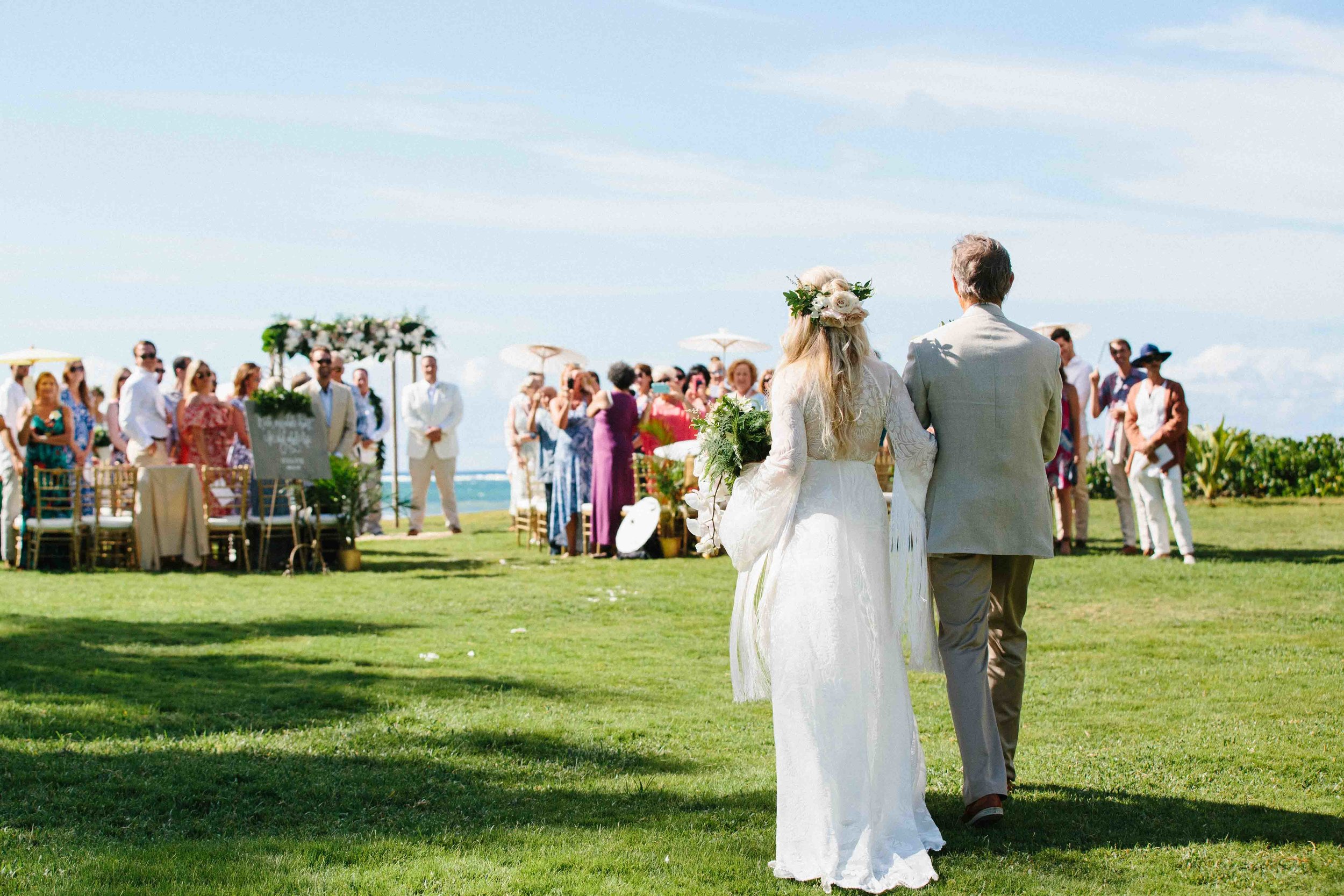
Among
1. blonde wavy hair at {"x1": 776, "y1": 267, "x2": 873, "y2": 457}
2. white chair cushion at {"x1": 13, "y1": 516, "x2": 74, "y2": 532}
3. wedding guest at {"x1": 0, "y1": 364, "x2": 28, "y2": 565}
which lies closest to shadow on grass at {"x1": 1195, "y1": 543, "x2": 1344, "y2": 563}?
blonde wavy hair at {"x1": 776, "y1": 267, "x2": 873, "y2": 457}

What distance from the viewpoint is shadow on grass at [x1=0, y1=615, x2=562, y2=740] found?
689 centimetres

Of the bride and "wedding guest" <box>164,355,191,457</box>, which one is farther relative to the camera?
"wedding guest" <box>164,355,191,457</box>

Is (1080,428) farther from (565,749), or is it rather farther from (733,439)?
(733,439)

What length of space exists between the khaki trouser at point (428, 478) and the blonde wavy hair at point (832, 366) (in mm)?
15494

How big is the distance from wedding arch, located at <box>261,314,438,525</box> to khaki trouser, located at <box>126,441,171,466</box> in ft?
15.0

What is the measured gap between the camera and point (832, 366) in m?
4.62

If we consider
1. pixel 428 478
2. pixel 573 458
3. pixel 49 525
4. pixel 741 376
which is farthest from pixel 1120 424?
pixel 49 525

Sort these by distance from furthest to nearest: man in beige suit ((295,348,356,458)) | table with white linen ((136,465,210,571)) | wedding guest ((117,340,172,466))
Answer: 1. man in beige suit ((295,348,356,458))
2. wedding guest ((117,340,172,466))
3. table with white linen ((136,465,210,571))

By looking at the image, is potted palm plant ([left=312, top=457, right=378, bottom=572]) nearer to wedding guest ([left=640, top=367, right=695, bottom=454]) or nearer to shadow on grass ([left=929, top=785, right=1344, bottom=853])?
wedding guest ([left=640, top=367, right=695, bottom=454])

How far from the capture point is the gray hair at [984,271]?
5.13 m

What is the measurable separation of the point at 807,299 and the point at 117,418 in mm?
15975

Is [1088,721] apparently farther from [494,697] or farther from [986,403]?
[494,697]

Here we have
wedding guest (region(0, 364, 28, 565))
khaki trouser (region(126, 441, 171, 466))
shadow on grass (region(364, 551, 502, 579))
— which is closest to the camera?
shadow on grass (region(364, 551, 502, 579))

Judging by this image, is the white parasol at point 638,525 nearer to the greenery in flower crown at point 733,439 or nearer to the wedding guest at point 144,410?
the wedding guest at point 144,410
